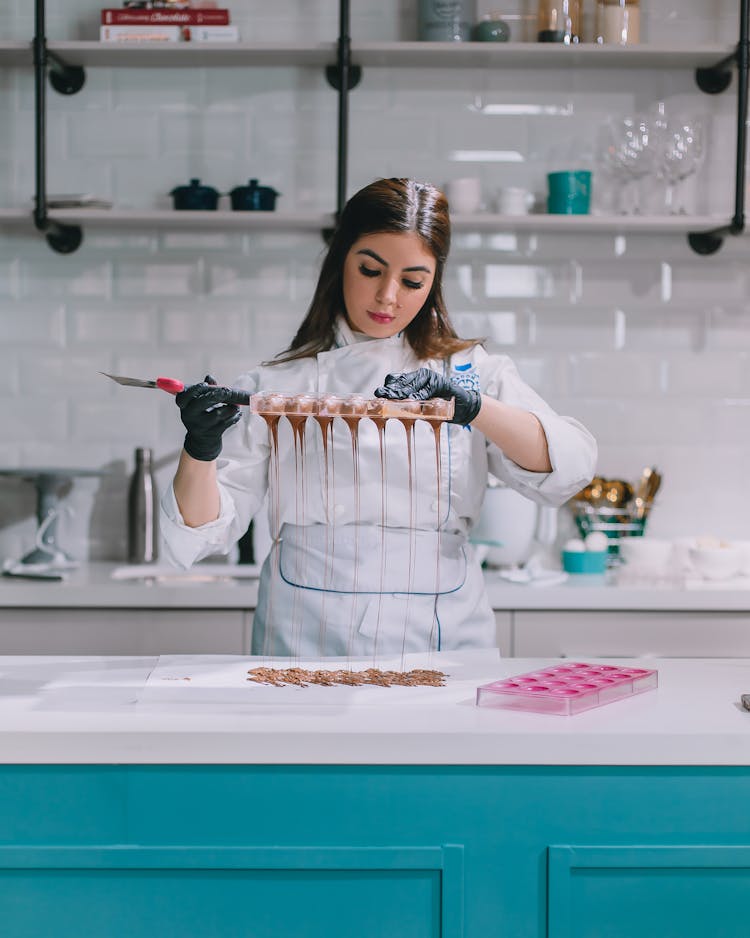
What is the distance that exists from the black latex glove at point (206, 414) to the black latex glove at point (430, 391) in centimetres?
23

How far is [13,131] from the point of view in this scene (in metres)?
3.65

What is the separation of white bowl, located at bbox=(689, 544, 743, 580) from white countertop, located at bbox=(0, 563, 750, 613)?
0.16 m

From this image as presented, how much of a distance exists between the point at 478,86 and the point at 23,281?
61.9 inches

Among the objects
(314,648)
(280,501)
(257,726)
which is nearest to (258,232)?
(280,501)

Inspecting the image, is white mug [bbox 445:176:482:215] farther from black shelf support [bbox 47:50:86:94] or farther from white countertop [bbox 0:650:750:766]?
white countertop [bbox 0:650:750:766]

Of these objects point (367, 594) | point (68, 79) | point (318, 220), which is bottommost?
point (367, 594)

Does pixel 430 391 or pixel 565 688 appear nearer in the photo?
pixel 565 688

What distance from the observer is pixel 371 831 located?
57.1 inches

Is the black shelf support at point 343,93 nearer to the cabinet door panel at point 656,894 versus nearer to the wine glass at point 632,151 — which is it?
the wine glass at point 632,151

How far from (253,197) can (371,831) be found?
7.82ft

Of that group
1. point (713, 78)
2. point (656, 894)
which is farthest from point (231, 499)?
point (713, 78)

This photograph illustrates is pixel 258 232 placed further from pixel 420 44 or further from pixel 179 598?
pixel 179 598

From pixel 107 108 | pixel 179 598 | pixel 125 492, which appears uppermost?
pixel 107 108

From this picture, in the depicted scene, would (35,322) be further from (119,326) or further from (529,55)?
(529,55)
